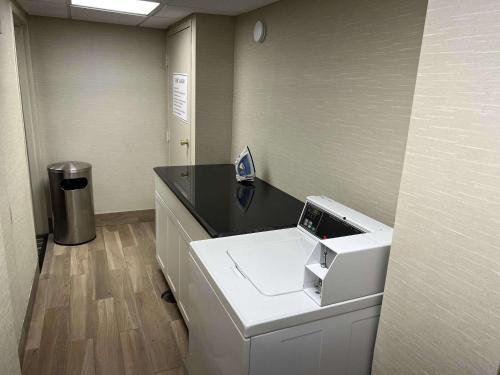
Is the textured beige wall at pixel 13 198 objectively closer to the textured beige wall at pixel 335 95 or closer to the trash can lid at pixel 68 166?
the trash can lid at pixel 68 166

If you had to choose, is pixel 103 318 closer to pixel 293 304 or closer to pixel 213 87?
pixel 293 304

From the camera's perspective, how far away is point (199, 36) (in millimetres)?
2969

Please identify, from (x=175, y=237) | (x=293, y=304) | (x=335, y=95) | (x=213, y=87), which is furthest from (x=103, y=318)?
(x=335, y=95)

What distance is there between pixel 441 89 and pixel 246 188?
1711 mm

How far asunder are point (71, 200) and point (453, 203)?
11.2 feet

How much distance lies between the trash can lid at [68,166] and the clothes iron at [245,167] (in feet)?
5.73

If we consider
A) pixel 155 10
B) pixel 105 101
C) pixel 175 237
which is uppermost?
pixel 155 10

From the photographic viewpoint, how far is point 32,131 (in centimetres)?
349

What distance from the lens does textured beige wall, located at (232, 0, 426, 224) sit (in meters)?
1.56

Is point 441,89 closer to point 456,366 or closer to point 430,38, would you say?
point 430,38

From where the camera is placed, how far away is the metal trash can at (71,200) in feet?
11.5

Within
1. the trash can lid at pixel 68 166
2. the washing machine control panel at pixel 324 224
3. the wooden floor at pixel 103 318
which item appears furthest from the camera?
the trash can lid at pixel 68 166

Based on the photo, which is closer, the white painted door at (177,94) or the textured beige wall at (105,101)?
the white painted door at (177,94)

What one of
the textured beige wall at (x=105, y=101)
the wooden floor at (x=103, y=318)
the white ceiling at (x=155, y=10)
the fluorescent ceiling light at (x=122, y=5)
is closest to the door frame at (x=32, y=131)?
the textured beige wall at (x=105, y=101)
